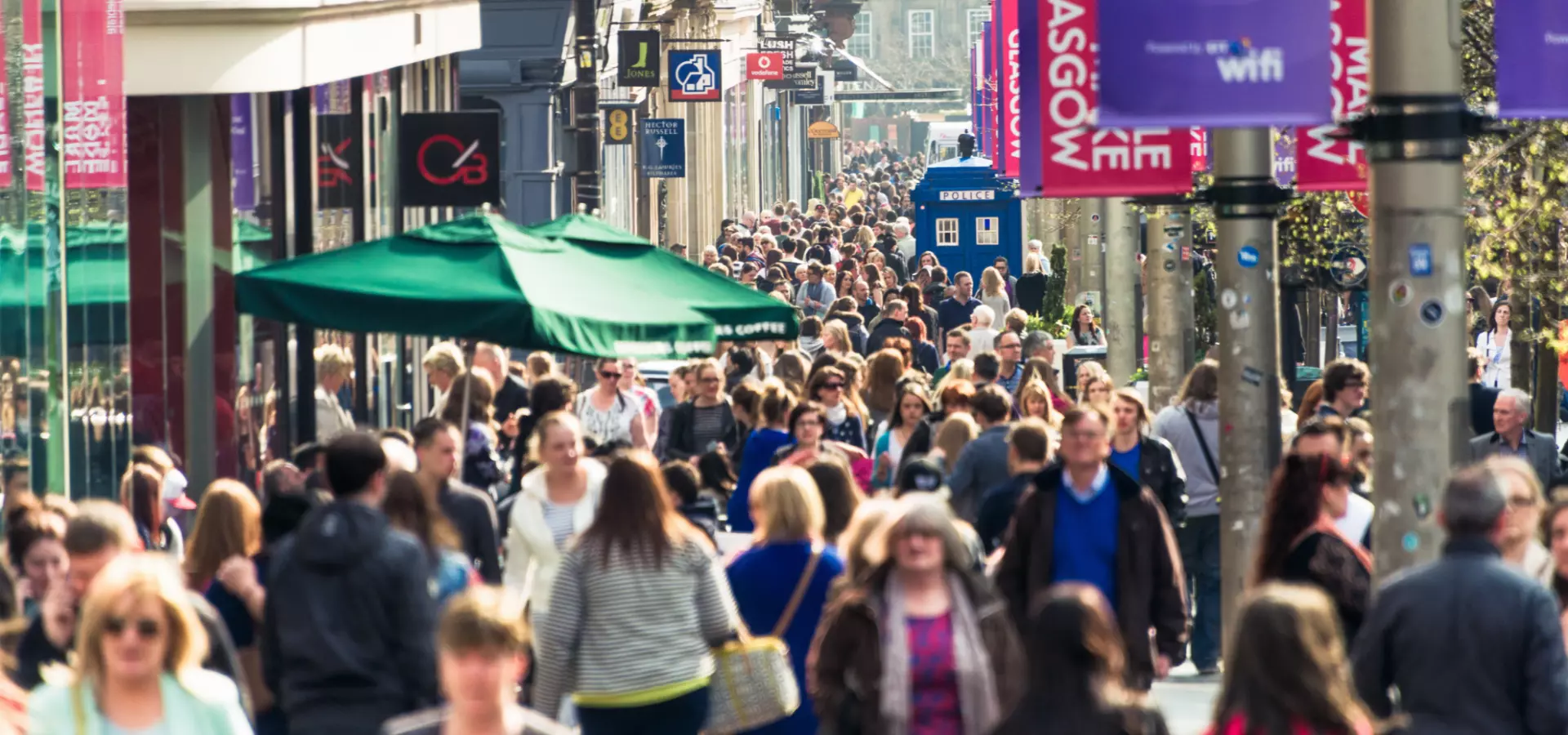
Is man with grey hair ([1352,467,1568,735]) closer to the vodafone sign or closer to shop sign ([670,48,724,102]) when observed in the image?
shop sign ([670,48,724,102])

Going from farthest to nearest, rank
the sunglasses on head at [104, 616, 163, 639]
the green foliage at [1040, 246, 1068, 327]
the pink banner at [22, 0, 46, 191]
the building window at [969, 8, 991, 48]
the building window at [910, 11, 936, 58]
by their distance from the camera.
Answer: the building window at [910, 11, 936, 58] → the building window at [969, 8, 991, 48] → the green foliage at [1040, 246, 1068, 327] → the pink banner at [22, 0, 46, 191] → the sunglasses on head at [104, 616, 163, 639]

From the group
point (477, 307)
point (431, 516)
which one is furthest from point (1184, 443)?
point (431, 516)

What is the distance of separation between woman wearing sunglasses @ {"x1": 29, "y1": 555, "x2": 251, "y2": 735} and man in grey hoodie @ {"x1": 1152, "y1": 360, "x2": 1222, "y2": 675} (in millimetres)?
7338

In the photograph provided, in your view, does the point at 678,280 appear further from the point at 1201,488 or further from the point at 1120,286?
the point at 1120,286

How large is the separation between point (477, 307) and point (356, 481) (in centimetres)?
342

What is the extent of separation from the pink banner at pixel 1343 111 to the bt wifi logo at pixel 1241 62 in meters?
3.64

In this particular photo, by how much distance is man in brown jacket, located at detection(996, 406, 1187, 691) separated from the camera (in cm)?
863

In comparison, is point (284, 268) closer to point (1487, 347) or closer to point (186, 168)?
point (186, 168)

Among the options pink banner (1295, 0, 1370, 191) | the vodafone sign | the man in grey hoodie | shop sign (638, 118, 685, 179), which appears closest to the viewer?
pink banner (1295, 0, 1370, 191)

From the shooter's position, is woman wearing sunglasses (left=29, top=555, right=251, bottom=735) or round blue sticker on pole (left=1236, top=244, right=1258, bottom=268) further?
round blue sticker on pole (left=1236, top=244, right=1258, bottom=268)

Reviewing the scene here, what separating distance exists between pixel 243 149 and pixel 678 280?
15.2ft

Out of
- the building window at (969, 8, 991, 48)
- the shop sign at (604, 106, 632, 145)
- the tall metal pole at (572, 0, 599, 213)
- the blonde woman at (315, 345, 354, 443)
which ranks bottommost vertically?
the blonde woman at (315, 345, 354, 443)

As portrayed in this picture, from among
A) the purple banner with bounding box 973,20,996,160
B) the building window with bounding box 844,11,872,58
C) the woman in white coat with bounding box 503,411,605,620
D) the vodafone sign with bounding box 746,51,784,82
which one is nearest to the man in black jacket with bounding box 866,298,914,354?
the woman in white coat with bounding box 503,411,605,620

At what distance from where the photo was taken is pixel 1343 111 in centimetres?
1232
